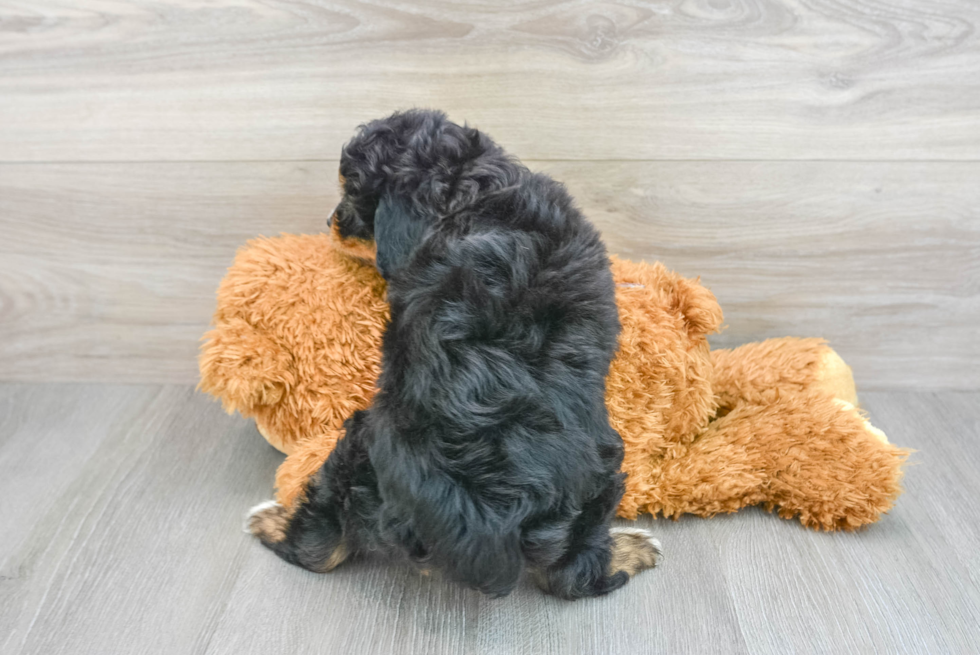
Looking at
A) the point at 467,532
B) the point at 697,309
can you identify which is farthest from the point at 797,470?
the point at 467,532

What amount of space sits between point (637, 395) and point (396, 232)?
0.47 metres

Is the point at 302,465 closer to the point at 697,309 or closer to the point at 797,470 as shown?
the point at 697,309

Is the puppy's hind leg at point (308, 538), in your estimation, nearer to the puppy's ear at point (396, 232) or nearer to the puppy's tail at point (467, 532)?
the puppy's tail at point (467, 532)

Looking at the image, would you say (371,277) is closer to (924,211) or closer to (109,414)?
(109,414)

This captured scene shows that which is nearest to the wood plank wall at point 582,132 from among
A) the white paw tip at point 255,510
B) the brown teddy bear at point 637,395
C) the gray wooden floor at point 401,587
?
the brown teddy bear at point 637,395

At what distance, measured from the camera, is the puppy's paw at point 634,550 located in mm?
1009

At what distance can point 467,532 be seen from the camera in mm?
819

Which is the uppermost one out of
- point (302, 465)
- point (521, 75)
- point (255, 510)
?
point (521, 75)

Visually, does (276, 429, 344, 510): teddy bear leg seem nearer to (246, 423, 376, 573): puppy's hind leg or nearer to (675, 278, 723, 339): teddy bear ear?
(246, 423, 376, 573): puppy's hind leg

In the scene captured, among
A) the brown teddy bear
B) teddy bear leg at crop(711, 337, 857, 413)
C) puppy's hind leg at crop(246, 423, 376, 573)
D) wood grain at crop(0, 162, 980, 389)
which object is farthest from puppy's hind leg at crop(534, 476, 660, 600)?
wood grain at crop(0, 162, 980, 389)

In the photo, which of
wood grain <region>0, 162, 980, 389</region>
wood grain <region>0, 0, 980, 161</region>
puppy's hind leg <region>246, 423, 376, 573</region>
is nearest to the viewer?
puppy's hind leg <region>246, 423, 376, 573</region>

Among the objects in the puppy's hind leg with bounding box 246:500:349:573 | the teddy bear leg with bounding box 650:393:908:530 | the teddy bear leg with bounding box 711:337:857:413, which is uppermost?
the teddy bear leg with bounding box 711:337:857:413

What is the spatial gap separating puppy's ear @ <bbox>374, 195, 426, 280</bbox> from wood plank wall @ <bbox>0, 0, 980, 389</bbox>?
0.41m

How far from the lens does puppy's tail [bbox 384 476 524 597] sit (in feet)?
2.68
